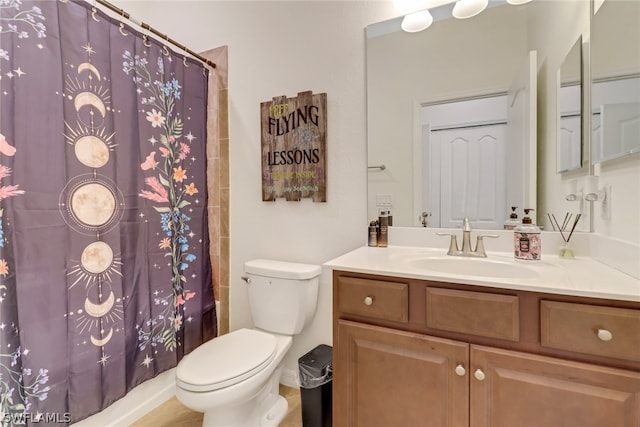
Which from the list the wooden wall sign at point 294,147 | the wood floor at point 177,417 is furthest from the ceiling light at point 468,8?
the wood floor at point 177,417

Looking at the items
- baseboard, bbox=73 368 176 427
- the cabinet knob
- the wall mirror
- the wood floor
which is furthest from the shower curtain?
the cabinet knob

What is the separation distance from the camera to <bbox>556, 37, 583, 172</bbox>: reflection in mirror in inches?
49.0

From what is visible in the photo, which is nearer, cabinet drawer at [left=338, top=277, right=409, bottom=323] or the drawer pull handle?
the drawer pull handle

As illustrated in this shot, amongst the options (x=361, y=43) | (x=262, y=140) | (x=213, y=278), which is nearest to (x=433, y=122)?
(x=361, y=43)

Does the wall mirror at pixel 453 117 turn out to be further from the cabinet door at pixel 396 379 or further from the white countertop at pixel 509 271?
the cabinet door at pixel 396 379

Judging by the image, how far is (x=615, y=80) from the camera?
1039 mm

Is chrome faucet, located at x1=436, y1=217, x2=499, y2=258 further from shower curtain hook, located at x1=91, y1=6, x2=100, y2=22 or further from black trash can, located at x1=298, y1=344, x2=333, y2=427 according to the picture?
shower curtain hook, located at x1=91, y1=6, x2=100, y2=22

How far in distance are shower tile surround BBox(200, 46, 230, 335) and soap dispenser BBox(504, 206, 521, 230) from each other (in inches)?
63.0

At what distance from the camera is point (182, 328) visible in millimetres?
1724

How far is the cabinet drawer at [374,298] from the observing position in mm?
1071

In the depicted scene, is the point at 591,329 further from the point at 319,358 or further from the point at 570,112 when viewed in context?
the point at 319,358

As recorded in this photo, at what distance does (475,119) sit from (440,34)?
1.49ft

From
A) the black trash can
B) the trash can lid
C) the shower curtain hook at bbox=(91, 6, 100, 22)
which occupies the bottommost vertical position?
the black trash can

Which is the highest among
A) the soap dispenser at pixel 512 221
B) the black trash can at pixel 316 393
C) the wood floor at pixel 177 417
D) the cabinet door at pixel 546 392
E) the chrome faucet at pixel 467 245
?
the soap dispenser at pixel 512 221
